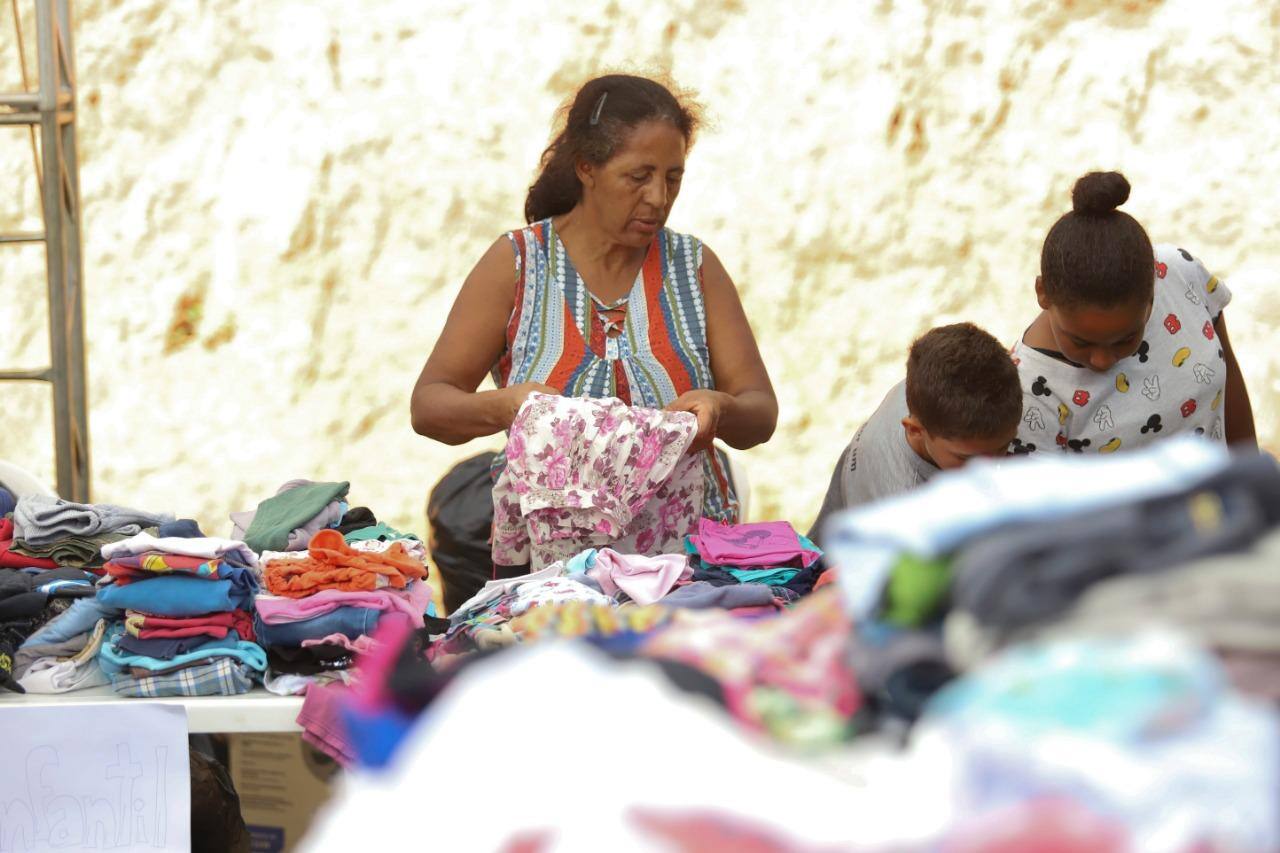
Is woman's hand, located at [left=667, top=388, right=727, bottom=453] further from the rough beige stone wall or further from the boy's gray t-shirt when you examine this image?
the rough beige stone wall

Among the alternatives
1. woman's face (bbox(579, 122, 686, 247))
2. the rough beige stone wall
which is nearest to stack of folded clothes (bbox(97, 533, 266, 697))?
woman's face (bbox(579, 122, 686, 247))

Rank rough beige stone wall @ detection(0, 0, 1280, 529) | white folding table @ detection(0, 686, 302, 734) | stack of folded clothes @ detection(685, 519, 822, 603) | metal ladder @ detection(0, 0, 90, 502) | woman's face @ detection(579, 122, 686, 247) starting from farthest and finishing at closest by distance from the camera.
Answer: rough beige stone wall @ detection(0, 0, 1280, 529), metal ladder @ detection(0, 0, 90, 502), woman's face @ detection(579, 122, 686, 247), stack of folded clothes @ detection(685, 519, 822, 603), white folding table @ detection(0, 686, 302, 734)

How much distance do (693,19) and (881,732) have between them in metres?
4.83

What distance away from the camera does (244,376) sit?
5.29 m

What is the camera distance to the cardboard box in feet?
10.5

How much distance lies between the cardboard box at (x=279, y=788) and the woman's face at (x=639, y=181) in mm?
1404

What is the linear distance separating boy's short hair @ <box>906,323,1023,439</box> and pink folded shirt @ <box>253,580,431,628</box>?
3.07 feet

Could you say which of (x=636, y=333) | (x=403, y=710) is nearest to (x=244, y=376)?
(x=636, y=333)

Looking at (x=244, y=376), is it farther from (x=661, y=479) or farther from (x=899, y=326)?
(x=661, y=479)

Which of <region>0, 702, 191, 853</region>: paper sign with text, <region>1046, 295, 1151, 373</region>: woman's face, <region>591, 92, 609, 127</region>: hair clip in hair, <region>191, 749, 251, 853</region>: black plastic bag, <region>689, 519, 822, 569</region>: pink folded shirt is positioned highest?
<region>591, 92, 609, 127</region>: hair clip in hair

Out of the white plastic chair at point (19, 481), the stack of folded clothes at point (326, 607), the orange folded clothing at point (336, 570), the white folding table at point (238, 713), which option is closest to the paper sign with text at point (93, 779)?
the white folding table at point (238, 713)

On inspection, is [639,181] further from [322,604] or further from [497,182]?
[497,182]

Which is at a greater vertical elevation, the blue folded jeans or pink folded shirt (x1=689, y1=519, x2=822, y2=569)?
pink folded shirt (x1=689, y1=519, x2=822, y2=569)

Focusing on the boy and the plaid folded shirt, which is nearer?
the plaid folded shirt
